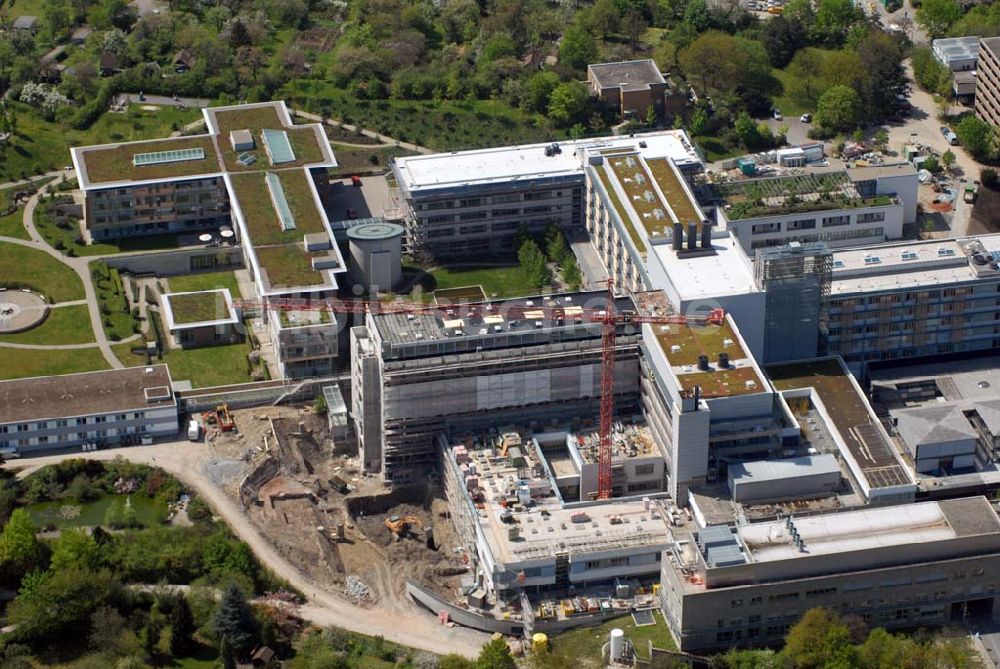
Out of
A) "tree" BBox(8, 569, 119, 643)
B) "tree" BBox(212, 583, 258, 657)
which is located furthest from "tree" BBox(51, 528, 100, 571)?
"tree" BBox(212, 583, 258, 657)

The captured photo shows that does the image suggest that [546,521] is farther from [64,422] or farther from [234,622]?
[64,422]

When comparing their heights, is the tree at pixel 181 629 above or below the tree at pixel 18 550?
below

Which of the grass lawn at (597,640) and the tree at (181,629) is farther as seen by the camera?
the grass lawn at (597,640)

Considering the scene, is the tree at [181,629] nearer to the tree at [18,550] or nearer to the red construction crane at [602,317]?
the tree at [18,550]

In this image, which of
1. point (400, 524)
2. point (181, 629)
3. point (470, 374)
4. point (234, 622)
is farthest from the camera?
point (470, 374)

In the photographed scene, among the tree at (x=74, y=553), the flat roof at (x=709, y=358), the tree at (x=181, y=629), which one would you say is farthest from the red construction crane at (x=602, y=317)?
the tree at (x=181, y=629)

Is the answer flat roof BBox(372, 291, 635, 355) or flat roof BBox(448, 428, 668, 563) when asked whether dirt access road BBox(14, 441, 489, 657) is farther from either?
flat roof BBox(372, 291, 635, 355)

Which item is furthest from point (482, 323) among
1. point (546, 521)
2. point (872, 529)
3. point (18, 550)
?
point (18, 550)
